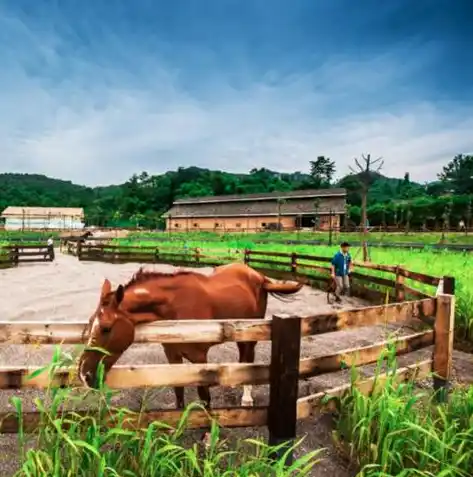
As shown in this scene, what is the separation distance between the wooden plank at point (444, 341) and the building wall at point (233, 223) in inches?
1928

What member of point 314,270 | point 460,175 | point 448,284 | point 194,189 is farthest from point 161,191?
point 448,284

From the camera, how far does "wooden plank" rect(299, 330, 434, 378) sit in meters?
2.71

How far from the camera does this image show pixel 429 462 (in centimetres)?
242

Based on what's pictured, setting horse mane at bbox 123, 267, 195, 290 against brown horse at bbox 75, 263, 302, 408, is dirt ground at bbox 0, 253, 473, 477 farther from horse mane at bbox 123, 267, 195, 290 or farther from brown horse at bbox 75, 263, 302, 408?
horse mane at bbox 123, 267, 195, 290

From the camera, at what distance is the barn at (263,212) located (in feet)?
182

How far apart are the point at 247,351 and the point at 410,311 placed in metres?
1.62

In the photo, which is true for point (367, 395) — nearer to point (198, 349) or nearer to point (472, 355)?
point (198, 349)

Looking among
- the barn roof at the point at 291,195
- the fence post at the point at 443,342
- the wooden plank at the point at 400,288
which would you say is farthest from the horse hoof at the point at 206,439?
the barn roof at the point at 291,195

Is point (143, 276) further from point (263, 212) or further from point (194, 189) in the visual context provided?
point (194, 189)

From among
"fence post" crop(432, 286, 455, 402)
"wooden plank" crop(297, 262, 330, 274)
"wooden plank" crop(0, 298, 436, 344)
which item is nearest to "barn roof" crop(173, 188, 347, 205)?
"wooden plank" crop(297, 262, 330, 274)

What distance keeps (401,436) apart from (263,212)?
58.3m

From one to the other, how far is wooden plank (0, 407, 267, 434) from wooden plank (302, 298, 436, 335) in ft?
2.18

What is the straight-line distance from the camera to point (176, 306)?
322 centimetres

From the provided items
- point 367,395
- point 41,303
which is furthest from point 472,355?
point 41,303
